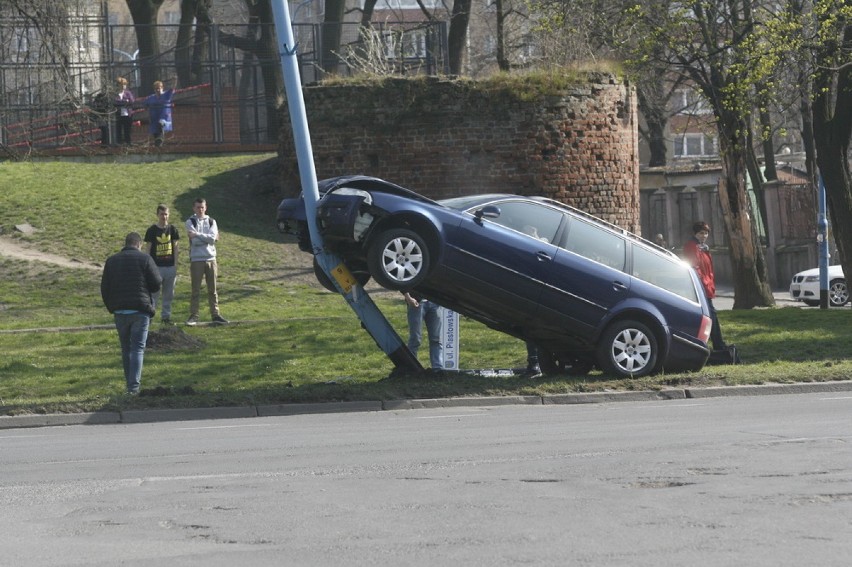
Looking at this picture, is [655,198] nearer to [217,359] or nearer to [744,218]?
[744,218]

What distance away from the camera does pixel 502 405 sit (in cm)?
1481

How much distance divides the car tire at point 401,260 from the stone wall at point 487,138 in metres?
13.6

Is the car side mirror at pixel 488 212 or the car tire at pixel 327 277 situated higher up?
the car side mirror at pixel 488 212

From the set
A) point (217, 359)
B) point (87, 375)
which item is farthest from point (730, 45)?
point (87, 375)

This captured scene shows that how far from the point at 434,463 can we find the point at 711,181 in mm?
41553

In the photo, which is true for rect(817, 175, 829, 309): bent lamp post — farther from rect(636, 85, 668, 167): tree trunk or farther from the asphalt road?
rect(636, 85, 668, 167): tree trunk

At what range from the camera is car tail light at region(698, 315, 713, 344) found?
52.2 ft

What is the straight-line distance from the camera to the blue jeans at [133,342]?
1522 centimetres

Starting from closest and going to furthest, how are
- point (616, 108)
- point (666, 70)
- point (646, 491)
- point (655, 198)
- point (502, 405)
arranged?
point (646, 491), point (502, 405), point (666, 70), point (616, 108), point (655, 198)

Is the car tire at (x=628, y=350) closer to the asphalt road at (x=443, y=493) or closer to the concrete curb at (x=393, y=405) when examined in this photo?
the concrete curb at (x=393, y=405)

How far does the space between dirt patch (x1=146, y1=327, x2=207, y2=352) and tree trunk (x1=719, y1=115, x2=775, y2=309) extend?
38.8ft

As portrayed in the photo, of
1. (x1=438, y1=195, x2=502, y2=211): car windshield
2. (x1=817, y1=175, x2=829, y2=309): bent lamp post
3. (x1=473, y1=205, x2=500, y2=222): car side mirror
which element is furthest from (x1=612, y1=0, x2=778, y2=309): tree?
(x1=473, y1=205, x2=500, y2=222): car side mirror

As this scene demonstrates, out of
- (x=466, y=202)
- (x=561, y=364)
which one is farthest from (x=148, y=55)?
(x=466, y=202)

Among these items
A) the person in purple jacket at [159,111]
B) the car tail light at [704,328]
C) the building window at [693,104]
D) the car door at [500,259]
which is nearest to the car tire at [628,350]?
the car tail light at [704,328]
